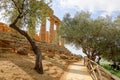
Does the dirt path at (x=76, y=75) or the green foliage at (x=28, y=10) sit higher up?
the green foliage at (x=28, y=10)

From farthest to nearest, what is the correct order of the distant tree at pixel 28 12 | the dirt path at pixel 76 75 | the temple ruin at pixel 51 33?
1. the temple ruin at pixel 51 33
2. the dirt path at pixel 76 75
3. the distant tree at pixel 28 12

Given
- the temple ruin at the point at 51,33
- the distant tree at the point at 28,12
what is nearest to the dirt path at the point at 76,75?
the distant tree at the point at 28,12

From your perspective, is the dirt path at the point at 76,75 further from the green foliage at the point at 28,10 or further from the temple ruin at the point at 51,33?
the temple ruin at the point at 51,33

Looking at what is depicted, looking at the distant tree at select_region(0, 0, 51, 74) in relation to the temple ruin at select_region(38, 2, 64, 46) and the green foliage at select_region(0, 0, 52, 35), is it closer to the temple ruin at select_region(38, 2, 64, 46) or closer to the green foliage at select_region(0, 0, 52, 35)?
the green foliage at select_region(0, 0, 52, 35)

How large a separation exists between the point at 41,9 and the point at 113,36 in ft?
62.3

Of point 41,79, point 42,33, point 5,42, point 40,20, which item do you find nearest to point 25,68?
point 41,79

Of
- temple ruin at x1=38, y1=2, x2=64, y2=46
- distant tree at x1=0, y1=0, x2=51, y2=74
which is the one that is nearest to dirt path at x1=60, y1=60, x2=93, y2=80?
distant tree at x1=0, y1=0, x2=51, y2=74

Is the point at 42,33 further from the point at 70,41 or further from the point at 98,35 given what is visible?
the point at 98,35

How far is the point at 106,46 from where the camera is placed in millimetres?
32344

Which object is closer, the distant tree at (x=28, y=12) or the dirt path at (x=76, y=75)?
the distant tree at (x=28, y=12)

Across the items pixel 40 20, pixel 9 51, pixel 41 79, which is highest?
pixel 40 20

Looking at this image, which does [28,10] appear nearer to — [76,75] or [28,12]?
[28,12]

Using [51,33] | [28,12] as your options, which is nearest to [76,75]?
[28,12]

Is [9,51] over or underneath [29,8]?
underneath
